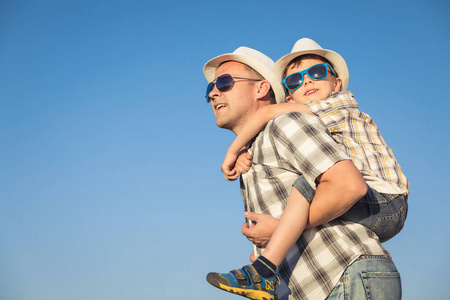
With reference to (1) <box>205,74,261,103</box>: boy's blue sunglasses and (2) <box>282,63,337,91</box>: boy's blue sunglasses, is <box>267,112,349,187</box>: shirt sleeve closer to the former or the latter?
(1) <box>205,74,261,103</box>: boy's blue sunglasses

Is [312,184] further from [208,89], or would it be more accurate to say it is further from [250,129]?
[208,89]

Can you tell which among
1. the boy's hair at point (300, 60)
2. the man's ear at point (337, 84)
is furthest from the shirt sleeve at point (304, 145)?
the man's ear at point (337, 84)

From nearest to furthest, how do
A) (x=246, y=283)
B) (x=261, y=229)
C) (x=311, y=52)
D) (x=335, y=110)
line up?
(x=246, y=283), (x=261, y=229), (x=335, y=110), (x=311, y=52)

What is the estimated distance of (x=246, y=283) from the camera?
2.87 meters

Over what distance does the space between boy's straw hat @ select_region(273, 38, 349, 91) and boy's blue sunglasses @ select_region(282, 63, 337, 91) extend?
165 mm

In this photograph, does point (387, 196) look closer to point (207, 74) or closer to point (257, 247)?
point (257, 247)

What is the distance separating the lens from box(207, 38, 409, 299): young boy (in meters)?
3.01

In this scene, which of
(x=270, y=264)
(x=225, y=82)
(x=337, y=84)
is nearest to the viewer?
(x=270, y=264)

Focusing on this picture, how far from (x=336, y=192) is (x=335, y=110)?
1385 millimetres

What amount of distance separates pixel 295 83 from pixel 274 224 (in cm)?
247

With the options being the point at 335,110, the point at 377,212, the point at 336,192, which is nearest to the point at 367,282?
the point at 377,212

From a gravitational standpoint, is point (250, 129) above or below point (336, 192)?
above

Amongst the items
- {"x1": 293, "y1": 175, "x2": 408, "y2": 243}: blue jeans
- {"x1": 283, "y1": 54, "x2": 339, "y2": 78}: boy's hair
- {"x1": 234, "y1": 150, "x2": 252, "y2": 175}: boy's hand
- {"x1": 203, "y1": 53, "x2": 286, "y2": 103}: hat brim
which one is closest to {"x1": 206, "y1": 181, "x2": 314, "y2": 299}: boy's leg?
{"x1": 293, "y1": 175, "x2": 408, "y2": 243}: blue jeans

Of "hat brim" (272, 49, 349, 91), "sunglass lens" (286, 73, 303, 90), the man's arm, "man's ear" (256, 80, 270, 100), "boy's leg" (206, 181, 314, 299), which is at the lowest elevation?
"boy's leg" (206, 181, 314, 299)
